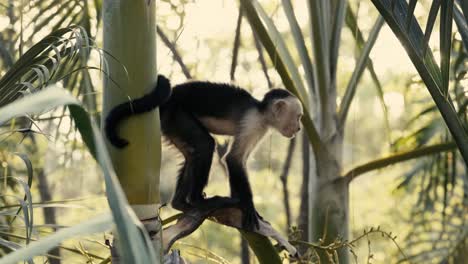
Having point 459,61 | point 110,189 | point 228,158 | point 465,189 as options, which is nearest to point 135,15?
point 110,189

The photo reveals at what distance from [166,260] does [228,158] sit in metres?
1.19

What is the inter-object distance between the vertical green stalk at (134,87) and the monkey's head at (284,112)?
131 cm

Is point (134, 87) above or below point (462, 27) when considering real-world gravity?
below

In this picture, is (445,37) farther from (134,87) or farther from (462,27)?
(134,87)

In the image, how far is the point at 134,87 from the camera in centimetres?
125

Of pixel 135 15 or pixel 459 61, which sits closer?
pixel 135 15

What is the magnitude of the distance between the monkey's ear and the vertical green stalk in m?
1.34

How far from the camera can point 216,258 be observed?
5.08ft

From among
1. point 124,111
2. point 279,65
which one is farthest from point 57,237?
point 279,65

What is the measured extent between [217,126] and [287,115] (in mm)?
232

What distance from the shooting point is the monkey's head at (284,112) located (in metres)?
2.55

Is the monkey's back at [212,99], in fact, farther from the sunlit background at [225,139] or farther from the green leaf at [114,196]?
the green leaf at [114,196]

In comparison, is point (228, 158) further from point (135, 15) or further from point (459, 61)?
point (135, 15)

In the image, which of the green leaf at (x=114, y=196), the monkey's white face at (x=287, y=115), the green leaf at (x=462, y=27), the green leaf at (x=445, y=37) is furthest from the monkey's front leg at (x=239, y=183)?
the green leaf at (x=114, y=196)
